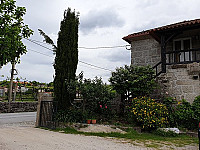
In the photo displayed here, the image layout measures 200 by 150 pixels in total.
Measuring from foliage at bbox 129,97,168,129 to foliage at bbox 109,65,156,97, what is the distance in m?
1.05

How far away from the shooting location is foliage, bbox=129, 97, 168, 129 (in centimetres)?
720

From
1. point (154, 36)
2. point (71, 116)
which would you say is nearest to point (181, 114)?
point (154, 36)

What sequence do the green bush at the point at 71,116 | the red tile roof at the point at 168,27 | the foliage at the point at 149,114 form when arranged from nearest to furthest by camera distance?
the foliage at the point at 149,114 < the green bush at the point at 71,116 < the red tile roof at the point at 168,27

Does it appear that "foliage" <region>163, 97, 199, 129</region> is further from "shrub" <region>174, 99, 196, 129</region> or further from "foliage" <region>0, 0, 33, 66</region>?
"foliage" <region>0, 0, 33, 66</region>

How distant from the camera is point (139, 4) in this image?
8867 mm

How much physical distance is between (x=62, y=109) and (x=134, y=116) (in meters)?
3.42

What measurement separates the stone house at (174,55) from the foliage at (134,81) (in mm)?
864

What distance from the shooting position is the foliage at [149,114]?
7.20 m

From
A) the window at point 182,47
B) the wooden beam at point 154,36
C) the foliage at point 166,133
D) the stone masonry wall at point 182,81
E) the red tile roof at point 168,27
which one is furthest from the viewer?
the window at point 182,47

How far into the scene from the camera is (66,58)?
928cm

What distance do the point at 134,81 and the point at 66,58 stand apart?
11.7ft

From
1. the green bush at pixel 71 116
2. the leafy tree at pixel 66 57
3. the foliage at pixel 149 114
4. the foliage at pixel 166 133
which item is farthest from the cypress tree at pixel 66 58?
the foliage at pixel 166 133

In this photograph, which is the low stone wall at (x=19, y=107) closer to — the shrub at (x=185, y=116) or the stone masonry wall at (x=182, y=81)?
the stone masonry wall at (x=182, y=81)

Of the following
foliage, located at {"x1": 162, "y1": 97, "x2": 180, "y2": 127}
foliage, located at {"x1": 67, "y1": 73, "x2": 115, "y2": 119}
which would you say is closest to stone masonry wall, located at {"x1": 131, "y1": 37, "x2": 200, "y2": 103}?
foliage, located at {"x1": 162, "y1": 97, "x2": 180, "y2": 127}
